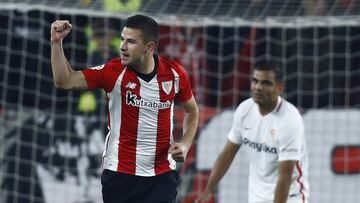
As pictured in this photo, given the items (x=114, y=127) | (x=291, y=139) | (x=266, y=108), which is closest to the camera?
(x=114, y=127)

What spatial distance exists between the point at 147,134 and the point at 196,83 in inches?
133

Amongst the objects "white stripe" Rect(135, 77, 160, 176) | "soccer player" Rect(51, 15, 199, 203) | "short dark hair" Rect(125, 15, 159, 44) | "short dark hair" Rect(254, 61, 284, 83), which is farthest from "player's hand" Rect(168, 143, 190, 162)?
"short dark hair" Rect(254, 61, 284, 83)

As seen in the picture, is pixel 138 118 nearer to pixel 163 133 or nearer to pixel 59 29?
pixel 163 133

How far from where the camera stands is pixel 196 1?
939cm

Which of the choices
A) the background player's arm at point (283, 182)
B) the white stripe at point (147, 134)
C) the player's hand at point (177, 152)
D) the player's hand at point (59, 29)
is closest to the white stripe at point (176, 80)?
the white stripe at point (147, 134)

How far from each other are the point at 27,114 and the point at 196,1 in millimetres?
1878

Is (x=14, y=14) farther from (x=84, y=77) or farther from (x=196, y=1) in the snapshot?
(x=84, y=77)

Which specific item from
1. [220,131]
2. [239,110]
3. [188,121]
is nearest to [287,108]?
[239,110]

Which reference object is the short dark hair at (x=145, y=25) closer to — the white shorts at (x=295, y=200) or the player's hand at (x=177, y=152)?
the player's hand at (x=177, y=152)

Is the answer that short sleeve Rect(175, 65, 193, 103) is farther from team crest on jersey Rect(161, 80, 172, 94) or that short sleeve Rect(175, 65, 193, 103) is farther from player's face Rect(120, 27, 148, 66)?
player's face Rect(120, 27, 148, 66)

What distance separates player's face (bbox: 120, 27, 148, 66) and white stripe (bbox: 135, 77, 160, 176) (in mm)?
189

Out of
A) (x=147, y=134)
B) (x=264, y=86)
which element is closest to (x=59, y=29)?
(x=147, y=134)

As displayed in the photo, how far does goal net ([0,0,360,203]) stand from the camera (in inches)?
352

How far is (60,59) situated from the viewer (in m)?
5.35
